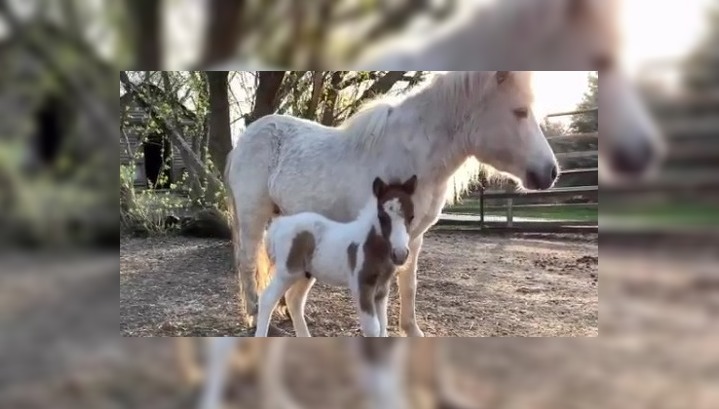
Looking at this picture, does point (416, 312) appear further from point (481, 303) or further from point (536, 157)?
point (536, 157)

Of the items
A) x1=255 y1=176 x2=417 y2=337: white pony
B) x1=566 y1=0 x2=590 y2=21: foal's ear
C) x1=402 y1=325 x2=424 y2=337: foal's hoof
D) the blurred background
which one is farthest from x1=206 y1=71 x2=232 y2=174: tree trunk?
x1=566 y1=0 x2=590 y2=21: foal's ear

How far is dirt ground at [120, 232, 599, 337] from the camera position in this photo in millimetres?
891

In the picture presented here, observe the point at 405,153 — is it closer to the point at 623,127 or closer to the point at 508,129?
the point at 508,129

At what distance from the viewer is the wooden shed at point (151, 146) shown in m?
0.85

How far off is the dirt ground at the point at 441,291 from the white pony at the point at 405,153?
4 centimetres

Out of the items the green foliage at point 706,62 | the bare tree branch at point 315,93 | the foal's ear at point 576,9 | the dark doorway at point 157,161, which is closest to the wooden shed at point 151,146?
the dark doorway at point 157,161

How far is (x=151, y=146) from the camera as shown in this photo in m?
0.86

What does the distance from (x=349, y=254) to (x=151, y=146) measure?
0.29 metres

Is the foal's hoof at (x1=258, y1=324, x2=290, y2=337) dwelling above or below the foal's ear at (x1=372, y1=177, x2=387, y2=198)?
below

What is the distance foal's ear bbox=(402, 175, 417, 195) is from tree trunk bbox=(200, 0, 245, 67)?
0.27 meters

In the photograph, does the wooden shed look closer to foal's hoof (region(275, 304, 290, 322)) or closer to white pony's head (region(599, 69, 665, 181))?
foal's hoof (region(275, 304, 290, 322))

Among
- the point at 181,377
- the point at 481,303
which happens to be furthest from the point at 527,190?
the point at 181,377

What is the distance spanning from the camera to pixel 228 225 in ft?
3.02

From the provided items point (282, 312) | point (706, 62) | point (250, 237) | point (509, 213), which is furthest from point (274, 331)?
point (706, 62)
